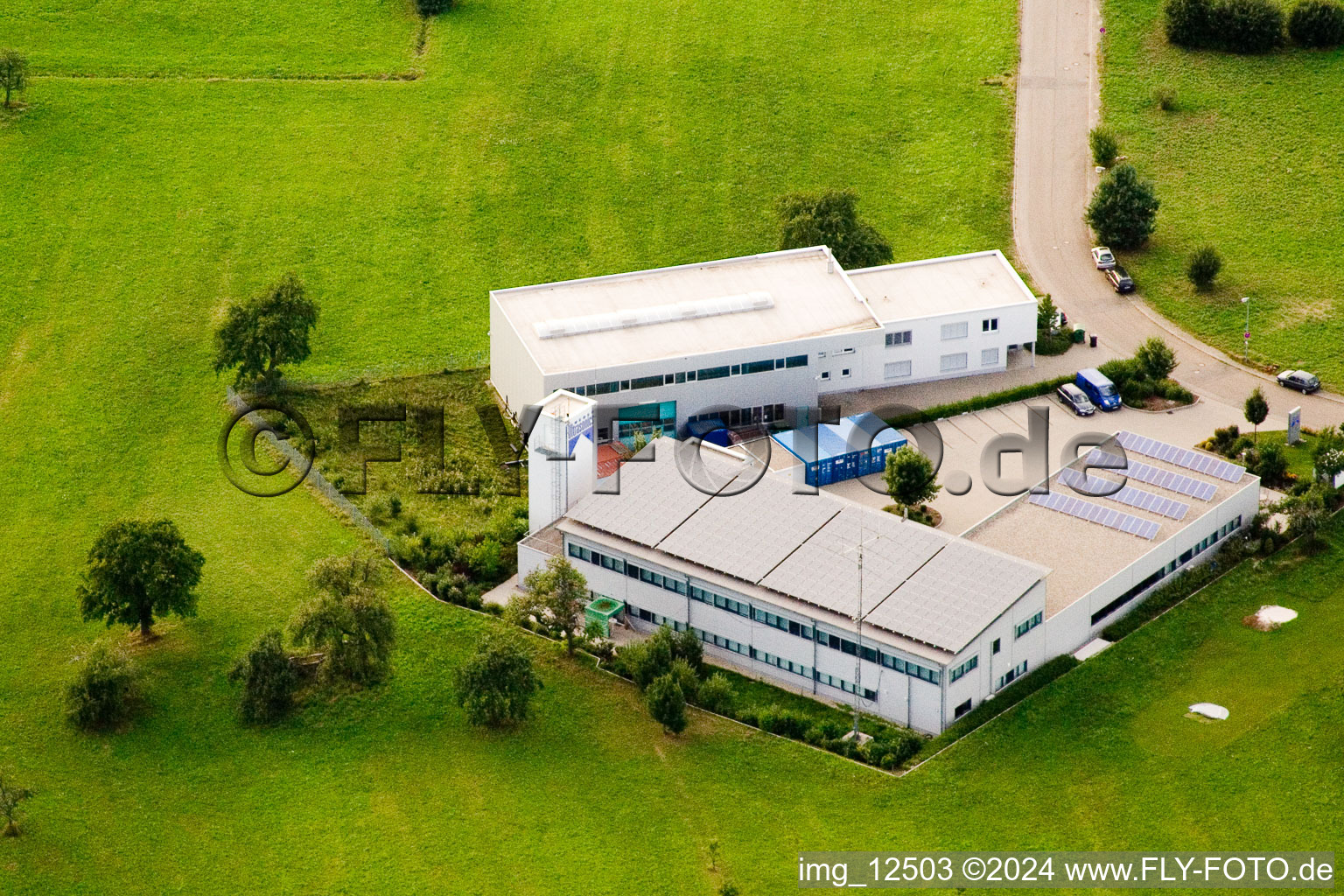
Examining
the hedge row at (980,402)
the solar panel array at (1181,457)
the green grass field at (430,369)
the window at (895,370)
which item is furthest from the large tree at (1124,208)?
the solar panel array at (1181,457)

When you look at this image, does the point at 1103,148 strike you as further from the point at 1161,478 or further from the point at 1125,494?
the point at 1125,494

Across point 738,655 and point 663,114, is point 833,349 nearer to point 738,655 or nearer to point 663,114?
point 738,655

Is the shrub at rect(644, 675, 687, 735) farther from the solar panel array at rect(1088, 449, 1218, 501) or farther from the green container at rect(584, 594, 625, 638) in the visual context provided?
the solar panel array at rect(1088, 449, 1218, 501)

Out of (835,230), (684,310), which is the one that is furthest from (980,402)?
(684,310)

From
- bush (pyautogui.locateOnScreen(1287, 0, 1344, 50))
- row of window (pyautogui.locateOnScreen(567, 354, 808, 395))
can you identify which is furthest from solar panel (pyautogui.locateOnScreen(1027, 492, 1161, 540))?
bush (pyautogui.locateOnScreen(1287, 0, 1344, 50))

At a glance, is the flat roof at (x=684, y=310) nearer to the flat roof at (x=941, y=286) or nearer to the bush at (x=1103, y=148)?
the flat roof at (x=941, y=286)

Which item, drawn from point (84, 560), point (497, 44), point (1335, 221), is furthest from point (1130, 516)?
point (497, 44)

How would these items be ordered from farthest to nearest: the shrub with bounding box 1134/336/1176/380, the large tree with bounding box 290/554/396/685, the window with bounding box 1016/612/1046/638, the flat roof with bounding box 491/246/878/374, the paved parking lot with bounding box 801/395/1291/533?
the shrub with bounding box 1134/336/1176/380 → the flat roof with bounding box 491/246/878/374 → the paved parking lot with bounding box 801/395/1291/533 → the window with bounding box 1016/612/1046/638 → the large tree with bounding box 290/554/396/685
